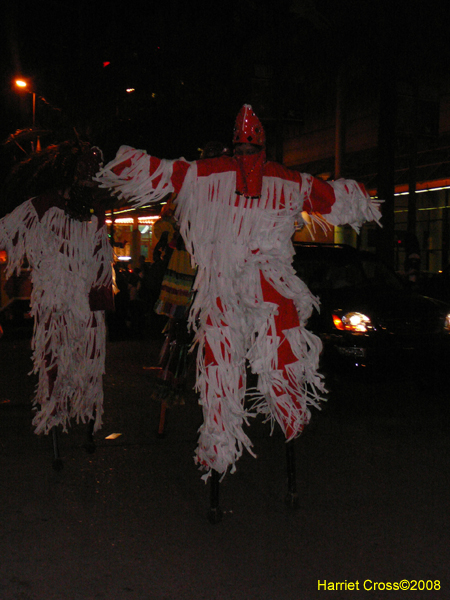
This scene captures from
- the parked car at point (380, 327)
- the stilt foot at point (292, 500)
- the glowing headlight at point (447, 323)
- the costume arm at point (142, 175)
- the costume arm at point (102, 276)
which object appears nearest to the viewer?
the costume arm at point (142, 175)

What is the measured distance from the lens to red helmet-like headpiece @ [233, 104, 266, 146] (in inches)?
142

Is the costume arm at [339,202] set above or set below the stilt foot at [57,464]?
above

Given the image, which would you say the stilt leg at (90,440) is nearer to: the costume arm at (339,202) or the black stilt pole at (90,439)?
the black stilt pole at (90,439)

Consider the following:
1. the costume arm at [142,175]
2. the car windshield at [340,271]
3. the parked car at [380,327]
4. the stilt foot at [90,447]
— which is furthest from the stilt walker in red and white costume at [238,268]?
the car windshield at [340,271]

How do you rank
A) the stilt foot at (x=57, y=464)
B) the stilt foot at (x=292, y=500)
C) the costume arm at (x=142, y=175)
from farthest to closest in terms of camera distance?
1. the stilt foot at (x=57, y=464)
2. the stilt foot at (x=292, y=500)
3. the costume arm at (x=142, y=175)

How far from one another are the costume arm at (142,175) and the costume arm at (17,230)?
3.40ft

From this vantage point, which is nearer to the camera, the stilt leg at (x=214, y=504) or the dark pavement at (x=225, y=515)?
the dark pavement at (x=225, y=515)

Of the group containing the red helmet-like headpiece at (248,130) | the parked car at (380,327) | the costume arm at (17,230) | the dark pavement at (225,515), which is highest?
the red helmet-like headpiece at (248,130)

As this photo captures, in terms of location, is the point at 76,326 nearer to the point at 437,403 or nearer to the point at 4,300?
the point at 437,403

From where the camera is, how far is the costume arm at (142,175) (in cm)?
343

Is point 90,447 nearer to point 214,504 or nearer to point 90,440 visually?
point 90,440

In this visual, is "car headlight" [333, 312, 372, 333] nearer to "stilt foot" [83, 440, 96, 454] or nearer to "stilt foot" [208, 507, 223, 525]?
"stilt foot" [83, 440, 96, 454]

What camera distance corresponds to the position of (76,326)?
4.50 meters

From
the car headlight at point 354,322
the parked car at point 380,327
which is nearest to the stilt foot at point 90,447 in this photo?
the parked car at point 380,327
